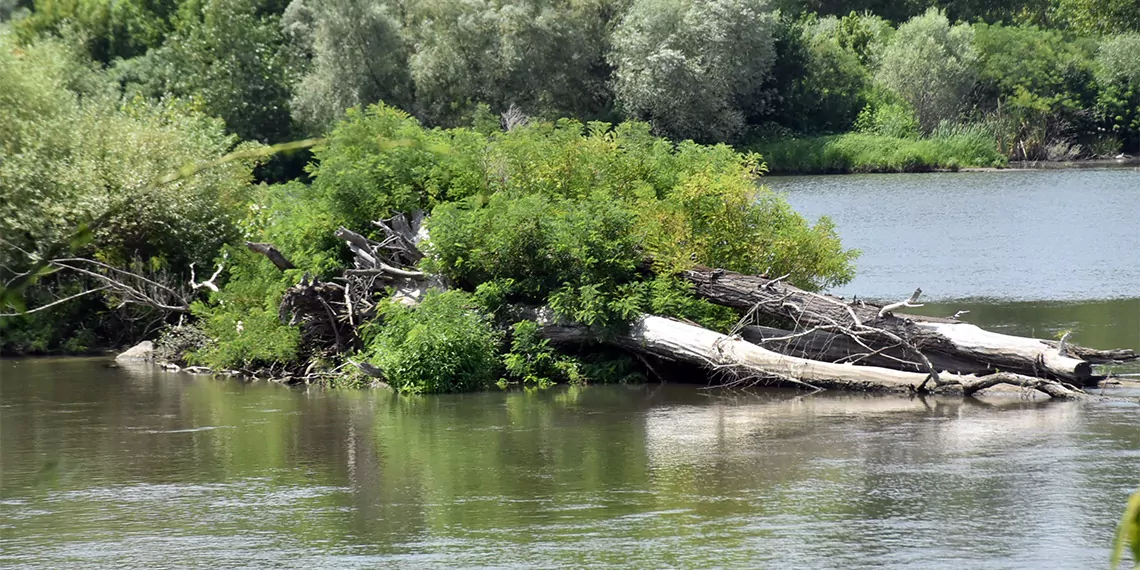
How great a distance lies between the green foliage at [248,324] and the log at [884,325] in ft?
19.4

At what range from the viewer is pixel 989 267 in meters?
28.6

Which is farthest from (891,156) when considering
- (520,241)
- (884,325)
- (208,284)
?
(884,325)

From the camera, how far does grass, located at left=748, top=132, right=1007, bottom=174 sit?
5566 centimetres

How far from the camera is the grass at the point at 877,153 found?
5566 cm

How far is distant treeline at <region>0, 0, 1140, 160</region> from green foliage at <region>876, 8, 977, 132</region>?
8 centimetres

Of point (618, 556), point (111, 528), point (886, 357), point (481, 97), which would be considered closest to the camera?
point (618, 556)

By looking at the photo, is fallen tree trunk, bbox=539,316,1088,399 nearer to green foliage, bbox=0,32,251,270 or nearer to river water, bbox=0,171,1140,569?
river water, bbox=0,171,1140,569

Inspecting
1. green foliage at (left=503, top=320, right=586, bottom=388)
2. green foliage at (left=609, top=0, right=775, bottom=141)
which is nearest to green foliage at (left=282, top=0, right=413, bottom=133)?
green foliage at (left=609, top=0, right=775, bottom=141)

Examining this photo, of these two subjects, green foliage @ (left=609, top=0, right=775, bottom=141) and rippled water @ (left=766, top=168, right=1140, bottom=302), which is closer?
rippled water @ (left=766, top=168, right=1140, bottom=302)

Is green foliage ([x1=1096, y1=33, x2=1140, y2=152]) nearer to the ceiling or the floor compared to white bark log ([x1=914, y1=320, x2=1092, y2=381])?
nearer to the ceiling

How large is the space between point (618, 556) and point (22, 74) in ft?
57.6

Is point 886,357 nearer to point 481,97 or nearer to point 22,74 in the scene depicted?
point 22,74

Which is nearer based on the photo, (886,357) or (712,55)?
(886,357)

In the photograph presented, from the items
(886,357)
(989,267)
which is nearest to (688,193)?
(886,357)
